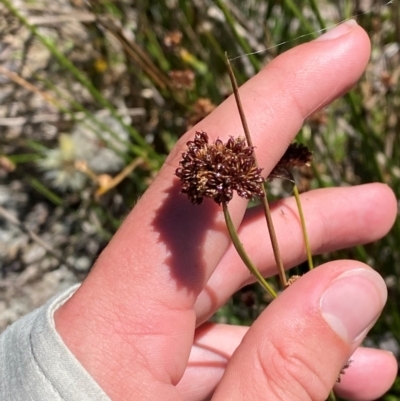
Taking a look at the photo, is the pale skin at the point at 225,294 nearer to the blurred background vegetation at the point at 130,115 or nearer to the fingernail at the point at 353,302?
the fingernail at the point at 353,302

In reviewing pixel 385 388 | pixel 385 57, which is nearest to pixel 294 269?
pixel 385 388

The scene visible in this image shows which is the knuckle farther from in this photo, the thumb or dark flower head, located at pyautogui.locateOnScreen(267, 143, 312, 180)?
dark flower head, located at pyautogui.locateOnScreen(267, 143, 312, 180)

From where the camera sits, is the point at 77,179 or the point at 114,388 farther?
the point at 77,179

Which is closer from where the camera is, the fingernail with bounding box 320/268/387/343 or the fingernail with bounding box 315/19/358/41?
the fingernail with bounding box 320/268/387/343

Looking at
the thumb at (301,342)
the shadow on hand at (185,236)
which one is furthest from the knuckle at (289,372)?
the shadow on hand at (185,236)

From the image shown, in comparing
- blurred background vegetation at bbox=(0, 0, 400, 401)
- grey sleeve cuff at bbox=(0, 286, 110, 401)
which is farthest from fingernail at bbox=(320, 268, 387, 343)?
blurred background vegetation at bbox=(0, 0, 400, 401)

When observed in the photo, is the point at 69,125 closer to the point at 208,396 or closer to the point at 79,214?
the point at 79,214

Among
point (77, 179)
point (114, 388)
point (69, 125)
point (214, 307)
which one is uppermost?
point (69, 125)
